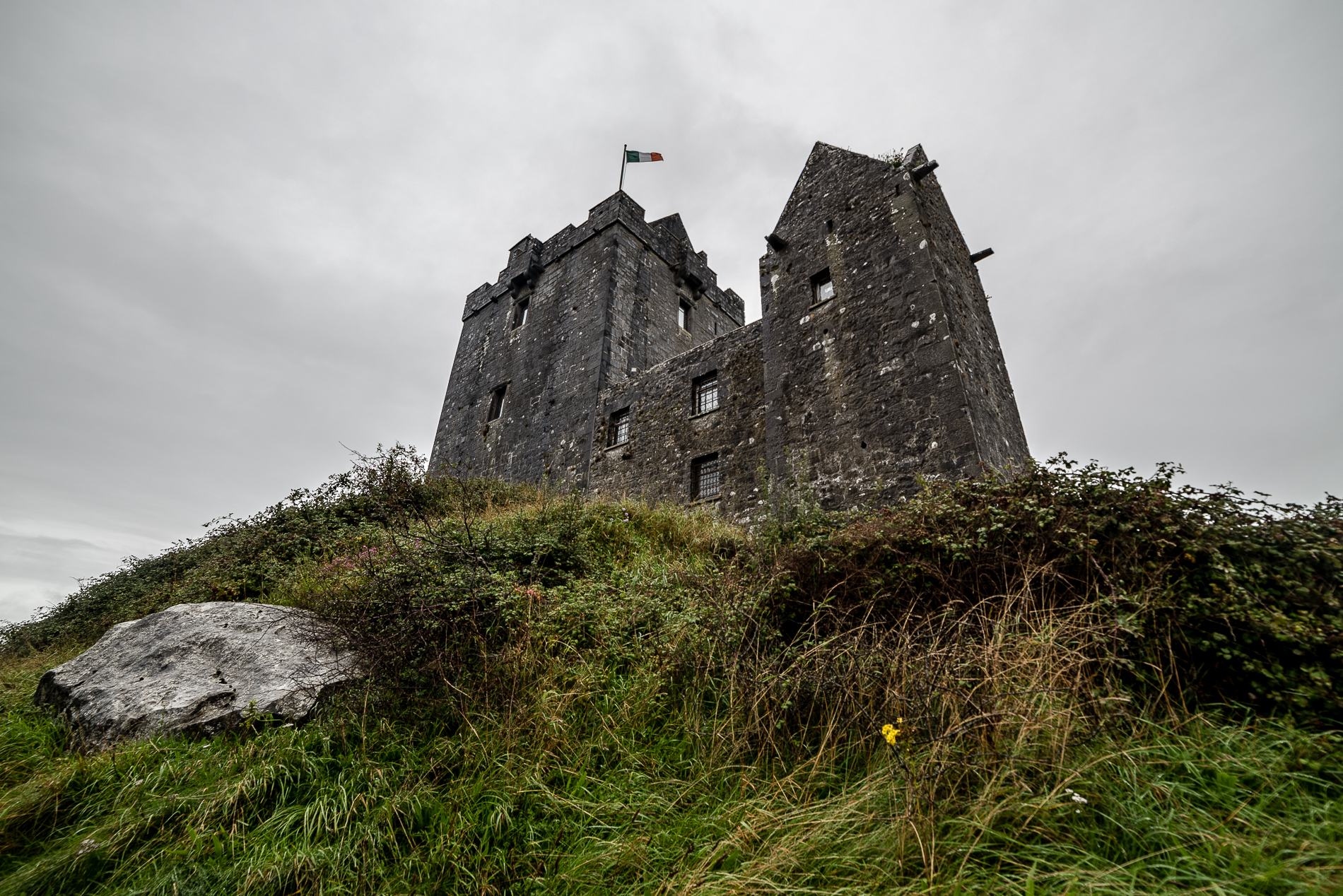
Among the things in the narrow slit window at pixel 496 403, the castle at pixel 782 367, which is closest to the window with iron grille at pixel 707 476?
the castle at pixel 782 367

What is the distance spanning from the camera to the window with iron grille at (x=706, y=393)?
40.5 feet

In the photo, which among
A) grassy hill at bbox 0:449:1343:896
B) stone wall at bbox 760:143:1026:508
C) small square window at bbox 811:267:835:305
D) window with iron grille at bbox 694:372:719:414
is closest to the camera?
grassy hill at bbox 0:449:1343:896

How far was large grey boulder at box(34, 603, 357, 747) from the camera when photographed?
3.62 metres

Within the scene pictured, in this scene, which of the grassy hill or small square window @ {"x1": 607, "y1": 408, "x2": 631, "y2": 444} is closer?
the grassy hill

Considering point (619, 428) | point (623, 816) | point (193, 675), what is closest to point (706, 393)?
point (619, 428)

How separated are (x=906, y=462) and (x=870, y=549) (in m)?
4.23

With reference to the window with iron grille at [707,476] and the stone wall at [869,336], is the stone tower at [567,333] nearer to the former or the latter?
the window with iron grille at [707,476]

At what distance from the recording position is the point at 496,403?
18.6m

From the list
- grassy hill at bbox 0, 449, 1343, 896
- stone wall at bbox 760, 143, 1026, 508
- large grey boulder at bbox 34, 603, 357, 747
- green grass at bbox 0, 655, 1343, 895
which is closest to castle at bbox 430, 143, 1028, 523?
stone wall at bbox 760, 143, 1026, 508

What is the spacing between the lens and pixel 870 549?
4230mm

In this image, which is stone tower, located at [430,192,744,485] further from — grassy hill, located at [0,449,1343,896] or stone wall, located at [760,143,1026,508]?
grassy hill, located at [0,449,1343,896]

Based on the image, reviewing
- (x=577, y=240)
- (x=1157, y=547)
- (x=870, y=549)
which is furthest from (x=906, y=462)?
(x=577, y=240)

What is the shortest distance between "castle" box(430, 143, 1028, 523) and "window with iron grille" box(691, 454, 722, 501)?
38mm

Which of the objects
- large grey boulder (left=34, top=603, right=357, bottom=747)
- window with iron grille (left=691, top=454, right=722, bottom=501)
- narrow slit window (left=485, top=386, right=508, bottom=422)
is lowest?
large grey boulder (left=34, top=603, right=357, bottom=747)
